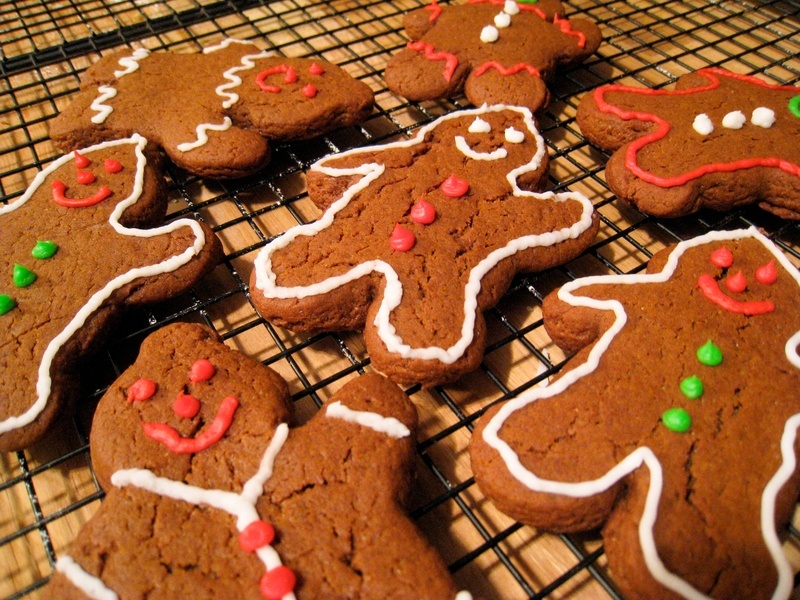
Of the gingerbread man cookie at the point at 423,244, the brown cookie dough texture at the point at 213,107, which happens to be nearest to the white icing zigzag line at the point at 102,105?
the brown cookie dough texture at the point at 213,107

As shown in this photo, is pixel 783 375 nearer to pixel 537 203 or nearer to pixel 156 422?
pixel 537 203

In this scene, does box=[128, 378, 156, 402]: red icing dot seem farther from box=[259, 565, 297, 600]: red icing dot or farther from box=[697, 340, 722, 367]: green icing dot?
box=[697, 340, 722, 367]: green icing dot

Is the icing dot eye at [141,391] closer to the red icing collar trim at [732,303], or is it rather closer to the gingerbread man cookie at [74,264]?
the gingerbread man cookie at [74,264]

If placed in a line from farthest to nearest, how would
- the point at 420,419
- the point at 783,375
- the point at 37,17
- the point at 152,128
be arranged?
the point at 37,17 → the point at 152,128 → the point at 420,419 → the point at 783,375

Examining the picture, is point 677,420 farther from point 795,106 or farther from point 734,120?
point 795,106

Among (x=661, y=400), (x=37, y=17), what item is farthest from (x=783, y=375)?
(x=37, y=17)
